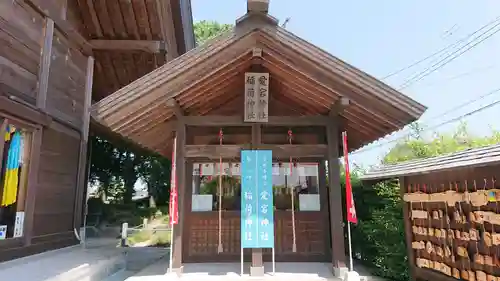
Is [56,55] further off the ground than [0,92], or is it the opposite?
[56,55]

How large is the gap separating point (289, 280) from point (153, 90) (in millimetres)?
3645

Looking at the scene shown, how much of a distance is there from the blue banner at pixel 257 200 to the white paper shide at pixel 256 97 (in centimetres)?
60

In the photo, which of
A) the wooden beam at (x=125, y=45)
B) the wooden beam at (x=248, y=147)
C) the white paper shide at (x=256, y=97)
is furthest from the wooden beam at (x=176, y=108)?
the wooden beam at (x=125, y=45)

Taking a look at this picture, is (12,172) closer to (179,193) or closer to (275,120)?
(179,193)

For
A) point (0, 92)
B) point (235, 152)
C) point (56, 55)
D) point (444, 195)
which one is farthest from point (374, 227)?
point (56, 55)

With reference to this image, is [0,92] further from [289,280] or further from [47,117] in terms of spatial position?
[289,280]

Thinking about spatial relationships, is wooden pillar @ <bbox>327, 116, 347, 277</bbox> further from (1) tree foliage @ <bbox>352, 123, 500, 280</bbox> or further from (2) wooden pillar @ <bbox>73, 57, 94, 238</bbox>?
(2) wooden pillar @ <bbox>73, 57, 94, 238</bbox>

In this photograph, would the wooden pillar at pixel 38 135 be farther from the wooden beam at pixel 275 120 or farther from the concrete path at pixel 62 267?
the wooden beam at pixel 275 120

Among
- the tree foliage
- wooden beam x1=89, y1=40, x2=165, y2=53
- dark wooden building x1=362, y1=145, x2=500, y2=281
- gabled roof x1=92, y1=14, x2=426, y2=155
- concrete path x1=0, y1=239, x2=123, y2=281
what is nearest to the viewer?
dark wooden building x1=362, y1=145, x2=500, y2=281

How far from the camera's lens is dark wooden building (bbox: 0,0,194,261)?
6160 mm

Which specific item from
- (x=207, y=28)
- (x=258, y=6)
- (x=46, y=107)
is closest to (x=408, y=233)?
(x=258, y=6)

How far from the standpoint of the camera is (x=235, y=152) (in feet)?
19.4

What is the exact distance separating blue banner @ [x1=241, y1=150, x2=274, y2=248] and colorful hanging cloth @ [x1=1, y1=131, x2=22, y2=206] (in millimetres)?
4318

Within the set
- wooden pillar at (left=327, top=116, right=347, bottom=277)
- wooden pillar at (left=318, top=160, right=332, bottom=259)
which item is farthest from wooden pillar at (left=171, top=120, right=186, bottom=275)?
wooden pillar at (left=318, top=160, right=332, bottom=259)
